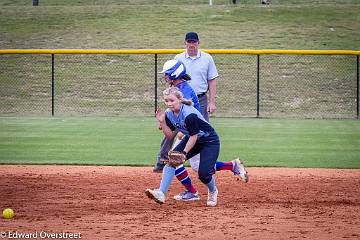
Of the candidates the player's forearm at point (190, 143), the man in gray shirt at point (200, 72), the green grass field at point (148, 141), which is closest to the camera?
the player's forearm at point (190, 143)

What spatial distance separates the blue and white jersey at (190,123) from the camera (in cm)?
1001

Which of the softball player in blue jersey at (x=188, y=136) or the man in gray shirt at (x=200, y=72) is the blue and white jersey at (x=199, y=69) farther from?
the softball player in blue jersey at (x=188, y=136)

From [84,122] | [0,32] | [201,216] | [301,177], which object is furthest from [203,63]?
[0,32]

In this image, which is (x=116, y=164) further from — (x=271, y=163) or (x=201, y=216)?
(x=201, y=216)

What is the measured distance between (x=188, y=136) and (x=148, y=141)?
6953 mm

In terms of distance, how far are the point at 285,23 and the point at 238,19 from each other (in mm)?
2062

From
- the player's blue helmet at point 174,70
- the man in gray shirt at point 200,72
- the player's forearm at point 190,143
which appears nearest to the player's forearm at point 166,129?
the player's forearm at point 190,143

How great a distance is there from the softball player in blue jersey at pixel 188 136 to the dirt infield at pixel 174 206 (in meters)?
0.28

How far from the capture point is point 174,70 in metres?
10.6

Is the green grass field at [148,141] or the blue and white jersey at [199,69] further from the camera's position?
the green grass field at [148,141]

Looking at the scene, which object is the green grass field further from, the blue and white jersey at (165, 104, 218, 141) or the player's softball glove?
the player's softball glove

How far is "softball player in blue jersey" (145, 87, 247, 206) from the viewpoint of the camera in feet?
32.8

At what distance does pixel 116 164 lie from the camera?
563 inches

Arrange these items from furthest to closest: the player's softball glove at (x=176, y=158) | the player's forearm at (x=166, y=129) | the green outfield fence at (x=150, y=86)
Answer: the green outfield fence at (x=150, y=86), the player's forearm at (x=166, y=129), the player's softball glove at (x=176, y=158)
